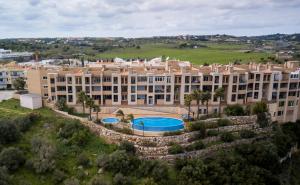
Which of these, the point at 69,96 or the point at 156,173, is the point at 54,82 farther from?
the point at 156,173

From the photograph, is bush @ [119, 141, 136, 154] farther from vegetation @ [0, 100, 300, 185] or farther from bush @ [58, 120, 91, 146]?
bush @ [58, 120, 91, 146]

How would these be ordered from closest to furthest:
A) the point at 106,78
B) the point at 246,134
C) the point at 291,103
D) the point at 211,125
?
1. the point at 211,125
2. the point at 246,134
3. the point at 106,78
4. the point at 291,103

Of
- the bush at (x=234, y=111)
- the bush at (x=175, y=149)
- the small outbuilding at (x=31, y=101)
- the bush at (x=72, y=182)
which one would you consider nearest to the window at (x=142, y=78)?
the bush at (x=234, y=111)

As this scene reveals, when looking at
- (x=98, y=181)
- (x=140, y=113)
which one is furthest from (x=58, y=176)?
(x=140, y=113)

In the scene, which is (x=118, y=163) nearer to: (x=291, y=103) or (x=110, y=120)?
(x=110, y=120)

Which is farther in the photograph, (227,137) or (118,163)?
(227,137)

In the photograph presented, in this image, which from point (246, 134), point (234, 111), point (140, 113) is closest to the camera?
point (246, 134)
